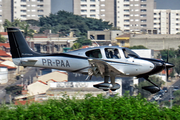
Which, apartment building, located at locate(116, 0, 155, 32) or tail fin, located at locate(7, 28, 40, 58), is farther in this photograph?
Answer: apartment building, located at locate(116, 0, 155, 32)

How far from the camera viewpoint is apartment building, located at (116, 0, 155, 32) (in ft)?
508

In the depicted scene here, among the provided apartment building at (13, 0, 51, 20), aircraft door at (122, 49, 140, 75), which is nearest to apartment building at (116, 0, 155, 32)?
apartment building at (13, 0, 51, 20)

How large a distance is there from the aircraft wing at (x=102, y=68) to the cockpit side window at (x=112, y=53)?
491 millimetres

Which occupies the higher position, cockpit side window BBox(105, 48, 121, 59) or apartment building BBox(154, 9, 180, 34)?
apartment building BBox(154, 9, 180, 34)

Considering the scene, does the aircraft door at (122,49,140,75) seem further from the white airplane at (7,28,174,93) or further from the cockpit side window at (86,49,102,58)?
the cockpit side window at (86,49,102,58)

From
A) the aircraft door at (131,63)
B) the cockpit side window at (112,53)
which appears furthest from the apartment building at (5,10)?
the aircraft door at (131,63)

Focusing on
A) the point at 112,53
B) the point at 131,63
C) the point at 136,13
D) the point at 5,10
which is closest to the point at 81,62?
the point at 112,53

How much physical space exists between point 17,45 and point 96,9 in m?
149

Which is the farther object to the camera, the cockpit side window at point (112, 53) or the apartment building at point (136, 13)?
the apartment building at point (136, 13)

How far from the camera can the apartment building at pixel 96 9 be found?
161250 millimetres

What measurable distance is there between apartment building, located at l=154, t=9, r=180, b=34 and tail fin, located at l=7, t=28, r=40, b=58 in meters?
146

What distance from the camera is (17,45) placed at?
17.8m

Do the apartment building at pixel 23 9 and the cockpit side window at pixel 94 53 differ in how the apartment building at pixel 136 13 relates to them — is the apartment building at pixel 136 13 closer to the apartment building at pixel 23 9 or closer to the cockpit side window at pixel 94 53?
the apartment building at pixel 23 9

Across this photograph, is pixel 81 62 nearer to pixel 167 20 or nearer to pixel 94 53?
pixel 94 53
